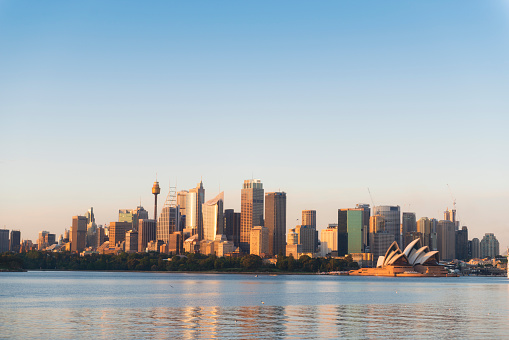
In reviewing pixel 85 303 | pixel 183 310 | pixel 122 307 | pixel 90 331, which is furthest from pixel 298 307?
pixel 90 331

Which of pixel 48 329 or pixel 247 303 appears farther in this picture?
pixel 247 303

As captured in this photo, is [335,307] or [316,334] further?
[335,307]

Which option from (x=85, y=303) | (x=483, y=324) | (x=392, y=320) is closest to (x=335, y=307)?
(x=392, y=320)

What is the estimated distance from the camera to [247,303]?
275 ft

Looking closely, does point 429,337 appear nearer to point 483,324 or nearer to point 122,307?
point 483,324

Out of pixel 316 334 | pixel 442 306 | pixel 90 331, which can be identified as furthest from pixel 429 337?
pixel 442 306

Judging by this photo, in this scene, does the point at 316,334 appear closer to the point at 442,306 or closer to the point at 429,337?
the point at 429,337

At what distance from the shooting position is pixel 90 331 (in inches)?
2032

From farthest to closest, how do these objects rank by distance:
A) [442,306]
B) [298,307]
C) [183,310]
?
[442,306] < [298,307] < [183,310]

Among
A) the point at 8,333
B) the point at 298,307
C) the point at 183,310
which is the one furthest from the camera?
the point at 298,307

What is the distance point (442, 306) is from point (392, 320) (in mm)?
23495

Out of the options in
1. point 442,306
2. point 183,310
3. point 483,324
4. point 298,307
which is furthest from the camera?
point 442,306

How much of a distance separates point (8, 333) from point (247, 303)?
1482 inches

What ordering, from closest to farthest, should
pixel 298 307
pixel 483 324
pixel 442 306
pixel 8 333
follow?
pixel 8 333 < pixel 483 324 < pixel 298 307 < pixel 442 306
